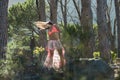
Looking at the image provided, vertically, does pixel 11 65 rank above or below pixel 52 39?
below

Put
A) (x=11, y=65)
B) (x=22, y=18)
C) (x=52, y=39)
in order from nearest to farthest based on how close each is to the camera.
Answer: (x=11, y=65) → (x=52, y=39) → (x=22, y=18)

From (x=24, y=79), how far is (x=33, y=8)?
143ft

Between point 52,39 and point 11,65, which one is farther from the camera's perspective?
point 52,39

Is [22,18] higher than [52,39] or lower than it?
higher

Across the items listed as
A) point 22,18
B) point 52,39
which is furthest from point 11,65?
point 22,18

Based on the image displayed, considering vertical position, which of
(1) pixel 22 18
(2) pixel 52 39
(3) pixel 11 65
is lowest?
(3) pixel 11 65

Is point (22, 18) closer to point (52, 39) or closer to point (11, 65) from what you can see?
point (52, 39)

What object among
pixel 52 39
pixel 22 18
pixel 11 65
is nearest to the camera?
pixel 11 65

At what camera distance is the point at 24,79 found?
7.70 metres

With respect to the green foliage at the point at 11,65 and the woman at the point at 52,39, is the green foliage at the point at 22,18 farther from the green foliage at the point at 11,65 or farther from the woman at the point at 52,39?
the green foliage at the point at 11,65

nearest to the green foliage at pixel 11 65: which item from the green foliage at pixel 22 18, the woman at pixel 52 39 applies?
the woman at pixel 52 39

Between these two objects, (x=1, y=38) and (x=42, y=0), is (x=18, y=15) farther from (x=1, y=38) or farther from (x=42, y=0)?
(x=1, y=38)

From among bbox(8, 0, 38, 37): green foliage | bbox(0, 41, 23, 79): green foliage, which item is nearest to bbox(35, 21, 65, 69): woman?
bbox(0, 41, 23, 79): green foliage

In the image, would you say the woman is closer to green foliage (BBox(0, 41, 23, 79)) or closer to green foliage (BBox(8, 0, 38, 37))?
green foliage (BBox(0, 41, 23, 79))
